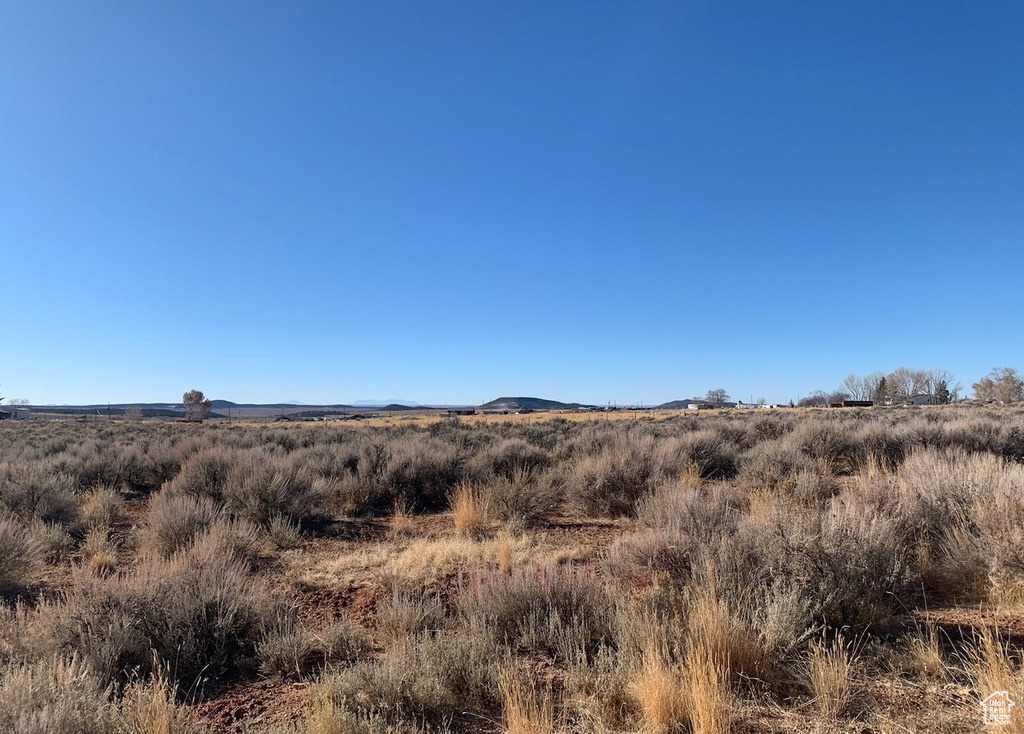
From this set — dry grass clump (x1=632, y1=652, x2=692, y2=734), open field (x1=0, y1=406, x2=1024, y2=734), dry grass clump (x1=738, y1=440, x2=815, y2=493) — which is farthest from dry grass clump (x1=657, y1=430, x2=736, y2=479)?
dry grass clump (x1=632, y1=652, x2=692, y2=734)

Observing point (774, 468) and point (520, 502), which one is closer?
point (520, 502)

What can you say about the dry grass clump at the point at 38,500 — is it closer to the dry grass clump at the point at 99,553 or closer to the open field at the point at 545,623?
the open field at the point at 545,623

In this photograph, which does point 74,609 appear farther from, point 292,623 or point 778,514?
point 778,514

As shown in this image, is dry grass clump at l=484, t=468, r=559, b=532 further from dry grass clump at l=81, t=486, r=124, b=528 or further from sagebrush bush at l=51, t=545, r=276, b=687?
dry grass clump at l=81, t=486, r=124, b=528

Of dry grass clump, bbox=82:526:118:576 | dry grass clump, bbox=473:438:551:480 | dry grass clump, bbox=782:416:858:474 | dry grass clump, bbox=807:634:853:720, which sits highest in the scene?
dry grass clump, bbox=782:416:858:474

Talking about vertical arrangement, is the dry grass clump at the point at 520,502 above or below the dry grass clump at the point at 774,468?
below

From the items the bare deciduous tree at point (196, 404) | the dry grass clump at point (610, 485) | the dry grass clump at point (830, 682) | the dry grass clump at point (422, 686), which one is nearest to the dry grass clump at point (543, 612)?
the dry grass clump at point (422, 686)

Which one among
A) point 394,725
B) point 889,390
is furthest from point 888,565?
point 889,390

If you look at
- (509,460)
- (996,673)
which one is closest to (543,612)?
(996,673)

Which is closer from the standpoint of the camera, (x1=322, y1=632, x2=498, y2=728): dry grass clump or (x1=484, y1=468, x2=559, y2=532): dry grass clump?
(x1=322, y1=632, x2=498, y2=728): dry grass clump

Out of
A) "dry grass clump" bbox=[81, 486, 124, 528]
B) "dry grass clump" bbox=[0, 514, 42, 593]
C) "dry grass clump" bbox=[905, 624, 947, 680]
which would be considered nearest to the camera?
"dry grass clump" bbox=[905, 624, 947, 680]

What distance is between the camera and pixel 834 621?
3.79 meters

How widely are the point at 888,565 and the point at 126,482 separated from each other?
14848mm

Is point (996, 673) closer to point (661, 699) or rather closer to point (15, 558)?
point (661, 699)
